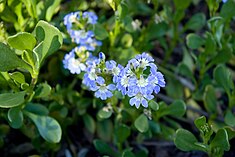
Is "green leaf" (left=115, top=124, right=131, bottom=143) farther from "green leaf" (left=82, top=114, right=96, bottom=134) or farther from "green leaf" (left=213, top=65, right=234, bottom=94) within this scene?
"green leaf" (left=213, top=65, right=234, bottom=94)

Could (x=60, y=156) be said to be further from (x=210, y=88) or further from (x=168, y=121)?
(x=210, y=88)

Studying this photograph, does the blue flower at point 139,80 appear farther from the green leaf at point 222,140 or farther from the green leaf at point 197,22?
the green leaf at point 197,22

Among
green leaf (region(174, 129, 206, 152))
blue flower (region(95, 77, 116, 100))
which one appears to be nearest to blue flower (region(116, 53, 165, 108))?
blue flower (region(95, 77, 116, 100))

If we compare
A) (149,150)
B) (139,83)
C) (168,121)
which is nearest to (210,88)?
(168,121)

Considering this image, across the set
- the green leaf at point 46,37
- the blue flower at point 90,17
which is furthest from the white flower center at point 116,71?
the blue flower at point 90,17

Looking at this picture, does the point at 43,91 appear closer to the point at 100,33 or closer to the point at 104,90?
the point at 104,90

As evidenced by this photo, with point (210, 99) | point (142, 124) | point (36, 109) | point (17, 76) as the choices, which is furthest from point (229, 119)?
point (17, 76)
